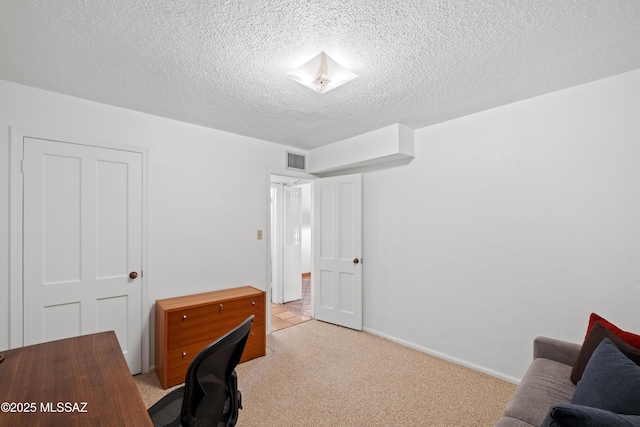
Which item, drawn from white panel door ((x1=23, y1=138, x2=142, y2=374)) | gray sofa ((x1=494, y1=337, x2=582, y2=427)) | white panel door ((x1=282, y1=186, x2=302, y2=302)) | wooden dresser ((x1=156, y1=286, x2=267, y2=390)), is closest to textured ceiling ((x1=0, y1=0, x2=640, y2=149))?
white panel door ((x1=23, y1=138, x2=142, y2=374))

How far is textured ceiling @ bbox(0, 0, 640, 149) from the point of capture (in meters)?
1.49

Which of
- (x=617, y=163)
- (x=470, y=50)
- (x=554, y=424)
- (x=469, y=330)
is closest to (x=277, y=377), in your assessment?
(x=469, y=330)

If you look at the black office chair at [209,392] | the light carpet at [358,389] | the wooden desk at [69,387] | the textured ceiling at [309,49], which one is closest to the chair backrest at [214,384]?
the black office chair at [209,392]

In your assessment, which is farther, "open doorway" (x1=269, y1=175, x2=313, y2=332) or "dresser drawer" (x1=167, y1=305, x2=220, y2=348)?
"open doorway" (x1=269, y1=175, x2=313, y2=332)

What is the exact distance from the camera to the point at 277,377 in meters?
2.71

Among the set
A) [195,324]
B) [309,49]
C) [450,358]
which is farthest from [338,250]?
[309,49]

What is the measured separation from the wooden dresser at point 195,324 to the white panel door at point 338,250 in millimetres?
1231

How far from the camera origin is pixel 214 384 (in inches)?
53.5

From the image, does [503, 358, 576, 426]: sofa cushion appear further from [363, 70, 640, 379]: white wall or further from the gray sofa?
[363, 70, 640, 379]: white wall

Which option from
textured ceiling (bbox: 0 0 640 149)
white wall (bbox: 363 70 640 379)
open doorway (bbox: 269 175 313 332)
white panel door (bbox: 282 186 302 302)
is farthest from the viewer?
white panel door (bbox: 282 186 302 302)

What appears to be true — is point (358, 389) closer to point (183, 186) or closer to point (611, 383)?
point (611, 383)

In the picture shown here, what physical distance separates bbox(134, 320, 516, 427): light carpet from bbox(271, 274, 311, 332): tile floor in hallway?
2.29ft

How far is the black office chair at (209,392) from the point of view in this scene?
47.7 inches

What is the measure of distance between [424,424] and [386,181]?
2438mm
